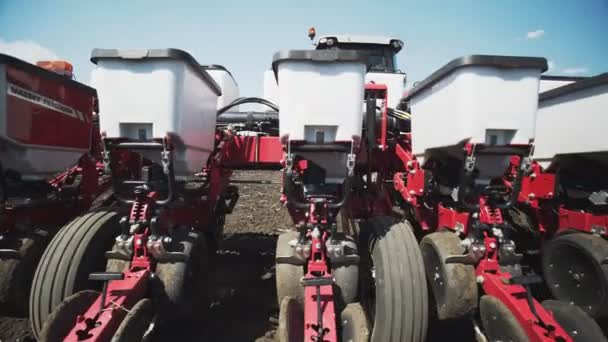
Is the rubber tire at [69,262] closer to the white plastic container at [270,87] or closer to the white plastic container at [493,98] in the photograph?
the white plastic container at [493,98]

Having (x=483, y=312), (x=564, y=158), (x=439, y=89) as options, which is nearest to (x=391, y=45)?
(x=564, y=158)

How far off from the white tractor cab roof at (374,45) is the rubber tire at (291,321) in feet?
14.0

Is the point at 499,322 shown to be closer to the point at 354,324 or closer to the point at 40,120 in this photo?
the point at 354,324

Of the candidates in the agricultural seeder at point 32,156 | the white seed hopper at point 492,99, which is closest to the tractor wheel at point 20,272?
the agricultural seeder at point 32,156

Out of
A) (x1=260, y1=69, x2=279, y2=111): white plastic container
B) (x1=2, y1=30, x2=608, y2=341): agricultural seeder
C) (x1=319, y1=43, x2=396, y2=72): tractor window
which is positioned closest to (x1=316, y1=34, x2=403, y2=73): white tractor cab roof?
(x1=319, y1=43, x2=396, y2=72): tractor window

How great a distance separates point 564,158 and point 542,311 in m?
1.84

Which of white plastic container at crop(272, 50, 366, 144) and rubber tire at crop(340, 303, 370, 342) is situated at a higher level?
white plastic container at crop(272, 50, 366, 144)

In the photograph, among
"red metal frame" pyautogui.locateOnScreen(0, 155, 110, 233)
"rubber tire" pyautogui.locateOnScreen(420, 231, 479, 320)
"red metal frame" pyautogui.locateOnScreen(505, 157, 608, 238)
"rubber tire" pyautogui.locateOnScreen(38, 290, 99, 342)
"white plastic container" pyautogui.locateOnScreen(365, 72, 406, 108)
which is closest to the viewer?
"rubber tire" pyautogui.locateOnScreen(38, 290, 99, 342)

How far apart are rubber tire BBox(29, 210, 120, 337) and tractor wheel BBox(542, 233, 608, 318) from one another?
354 centimetres

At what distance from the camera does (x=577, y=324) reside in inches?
84.7

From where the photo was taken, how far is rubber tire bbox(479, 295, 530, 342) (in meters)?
2.02

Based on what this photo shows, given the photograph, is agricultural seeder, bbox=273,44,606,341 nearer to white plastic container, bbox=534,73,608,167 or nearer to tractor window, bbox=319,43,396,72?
white plastic container, bbox=534,73,608,167

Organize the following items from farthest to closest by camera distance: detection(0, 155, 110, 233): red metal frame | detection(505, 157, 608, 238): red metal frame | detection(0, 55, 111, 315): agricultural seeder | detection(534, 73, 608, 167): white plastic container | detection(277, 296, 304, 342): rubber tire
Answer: detection(505, 157, 608, 238): red metal frame, detection(0, 155, 110, 233): red metal frame, detection(534, 73, 608, 167): white plastic container, detection(0, 55, 111, 315): agricultural seeder, detection(277, 296, 304, 342): rubber tire

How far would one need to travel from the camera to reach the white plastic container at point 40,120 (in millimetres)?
2615
